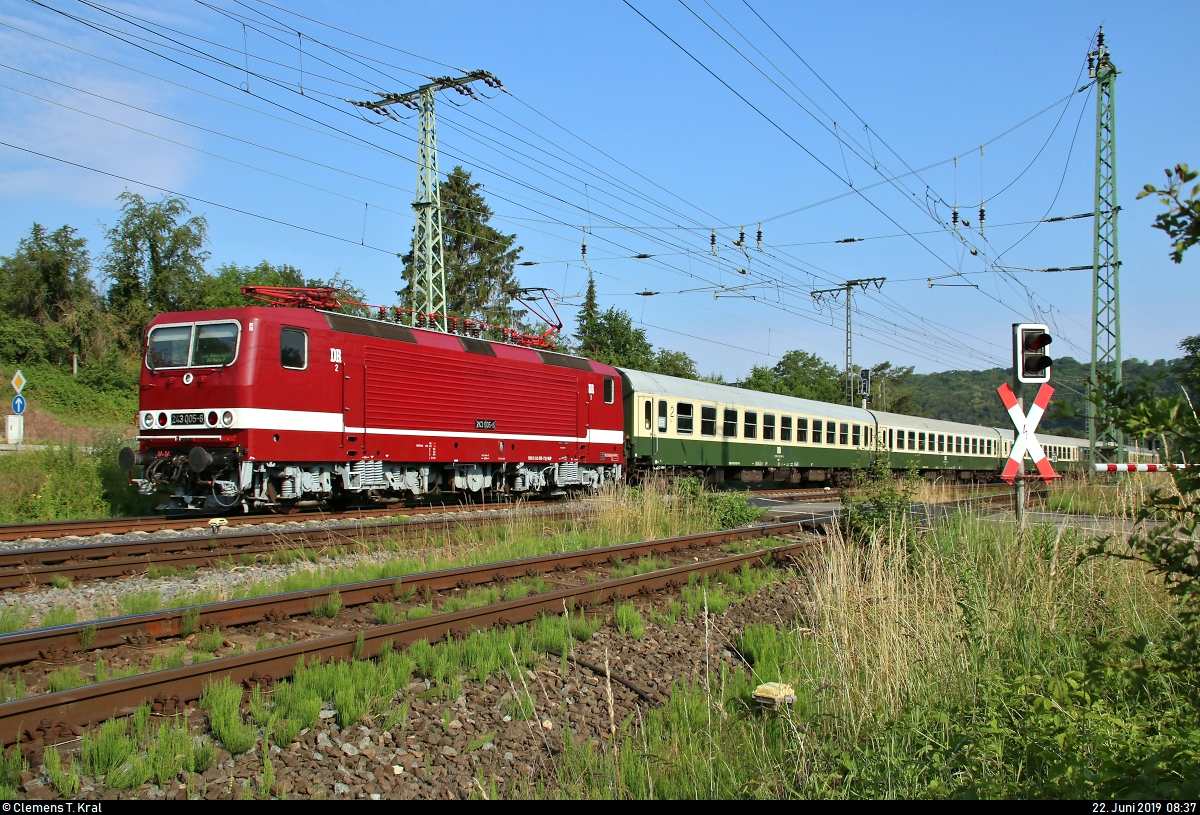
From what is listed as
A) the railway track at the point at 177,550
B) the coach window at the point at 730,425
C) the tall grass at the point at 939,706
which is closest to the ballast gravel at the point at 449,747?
the tall grass at the point at 939,706

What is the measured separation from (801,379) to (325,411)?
1838 inches

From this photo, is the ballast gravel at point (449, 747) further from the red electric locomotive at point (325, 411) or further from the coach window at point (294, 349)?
the coach window at point (294, 349)

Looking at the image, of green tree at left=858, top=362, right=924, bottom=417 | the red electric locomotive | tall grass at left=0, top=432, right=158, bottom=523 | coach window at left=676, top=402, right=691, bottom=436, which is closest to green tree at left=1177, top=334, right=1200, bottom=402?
the red electric locomotive

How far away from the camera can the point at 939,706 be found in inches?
180

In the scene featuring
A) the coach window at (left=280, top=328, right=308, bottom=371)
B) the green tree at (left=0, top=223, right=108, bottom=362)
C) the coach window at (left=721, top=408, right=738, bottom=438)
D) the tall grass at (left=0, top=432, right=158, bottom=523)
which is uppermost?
the green tree at (left=0, top=223, right=108, bottom=362)

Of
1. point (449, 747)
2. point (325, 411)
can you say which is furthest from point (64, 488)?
point (449, 747)

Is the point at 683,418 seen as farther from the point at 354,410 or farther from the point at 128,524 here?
the point at 128,524

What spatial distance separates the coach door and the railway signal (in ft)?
34.0

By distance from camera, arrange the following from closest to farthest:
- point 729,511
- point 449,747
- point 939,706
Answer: point 449,747, point 939,706, point 729,511

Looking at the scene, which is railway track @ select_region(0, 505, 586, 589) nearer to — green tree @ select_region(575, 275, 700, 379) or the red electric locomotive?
the red electric locomotive

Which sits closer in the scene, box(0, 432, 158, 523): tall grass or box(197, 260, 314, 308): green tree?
box(0, 432, 158, 523): tall grass

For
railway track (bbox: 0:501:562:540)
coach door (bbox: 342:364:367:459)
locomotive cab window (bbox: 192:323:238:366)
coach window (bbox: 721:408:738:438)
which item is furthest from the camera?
coach window (bbox: 721:408:738:438)

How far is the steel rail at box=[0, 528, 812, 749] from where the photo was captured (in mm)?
4109

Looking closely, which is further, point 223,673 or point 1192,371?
point 223,673
